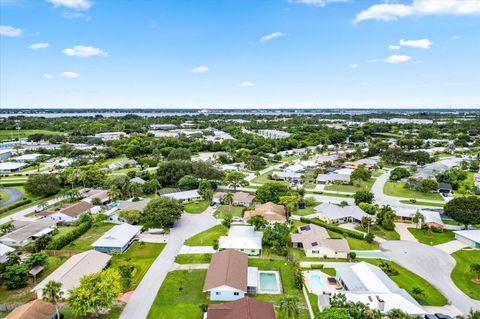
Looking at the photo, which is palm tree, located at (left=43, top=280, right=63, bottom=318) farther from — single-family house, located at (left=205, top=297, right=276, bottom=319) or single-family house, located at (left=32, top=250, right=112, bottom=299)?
single-family house, located at (left=205, top=297, right=276, bottom=319)

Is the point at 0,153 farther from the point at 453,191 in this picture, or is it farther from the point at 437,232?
the point at 453,191

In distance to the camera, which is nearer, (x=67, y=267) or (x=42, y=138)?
(x=67, y=267)

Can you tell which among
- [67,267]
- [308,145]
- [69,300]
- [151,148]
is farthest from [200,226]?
[308,145]

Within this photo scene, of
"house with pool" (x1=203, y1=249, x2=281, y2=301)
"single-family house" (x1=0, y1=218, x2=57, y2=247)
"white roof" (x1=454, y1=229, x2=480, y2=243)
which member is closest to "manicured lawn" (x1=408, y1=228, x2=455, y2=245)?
"white roof" (x1=454, y1=229, x2=480, y2=243)

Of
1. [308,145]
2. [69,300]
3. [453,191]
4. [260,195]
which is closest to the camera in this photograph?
[69,300]

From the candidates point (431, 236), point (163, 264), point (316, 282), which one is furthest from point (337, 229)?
point (163, 264)
